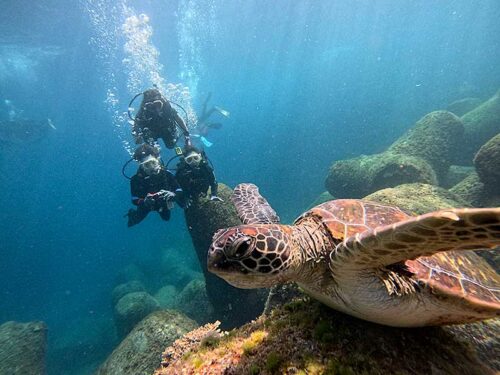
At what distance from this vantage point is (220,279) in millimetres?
5648

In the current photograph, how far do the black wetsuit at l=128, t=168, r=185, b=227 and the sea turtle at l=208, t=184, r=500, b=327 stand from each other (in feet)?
14.7

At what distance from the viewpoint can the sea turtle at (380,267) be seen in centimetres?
123

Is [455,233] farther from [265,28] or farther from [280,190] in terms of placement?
[265,28]

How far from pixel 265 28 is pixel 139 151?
3545 centimetres

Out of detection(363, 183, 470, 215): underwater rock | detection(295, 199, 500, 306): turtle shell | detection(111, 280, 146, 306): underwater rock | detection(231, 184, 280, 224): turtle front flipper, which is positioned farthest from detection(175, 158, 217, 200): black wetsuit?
detection(111, 280, 146, 306): underwater rock

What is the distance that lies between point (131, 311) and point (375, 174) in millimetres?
8919

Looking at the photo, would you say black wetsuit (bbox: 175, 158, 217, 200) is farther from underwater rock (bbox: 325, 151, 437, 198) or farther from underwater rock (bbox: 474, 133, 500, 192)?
underwater rock (bbox: 474, 133, 500, 192)

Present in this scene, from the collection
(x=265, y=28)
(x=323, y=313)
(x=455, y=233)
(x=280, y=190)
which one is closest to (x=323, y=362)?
(x=323, y=313)

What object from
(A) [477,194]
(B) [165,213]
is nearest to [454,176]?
(A) [477,194]

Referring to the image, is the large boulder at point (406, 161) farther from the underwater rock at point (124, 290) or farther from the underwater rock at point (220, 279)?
the underwater rock at point (124, 290)

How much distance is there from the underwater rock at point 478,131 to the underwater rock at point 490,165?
5.75 metres

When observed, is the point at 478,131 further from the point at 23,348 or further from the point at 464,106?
the point at 23,348

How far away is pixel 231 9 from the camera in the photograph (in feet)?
93.5

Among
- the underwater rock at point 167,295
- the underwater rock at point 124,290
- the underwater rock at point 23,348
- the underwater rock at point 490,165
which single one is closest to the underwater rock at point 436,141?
the underwater rock at point 490,165
